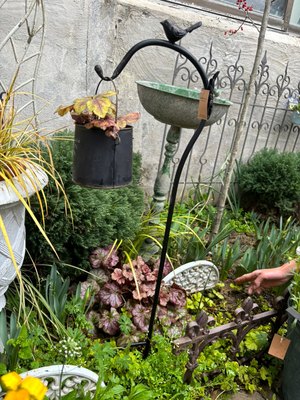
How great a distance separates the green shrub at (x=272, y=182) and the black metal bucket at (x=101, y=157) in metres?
2.80

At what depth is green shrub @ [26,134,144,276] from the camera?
2.18 m

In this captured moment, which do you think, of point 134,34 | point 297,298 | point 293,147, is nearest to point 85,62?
point 134,34

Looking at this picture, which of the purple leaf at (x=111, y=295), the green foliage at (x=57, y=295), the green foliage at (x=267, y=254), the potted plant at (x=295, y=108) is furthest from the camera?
the potted plant at (x=295, y=108)

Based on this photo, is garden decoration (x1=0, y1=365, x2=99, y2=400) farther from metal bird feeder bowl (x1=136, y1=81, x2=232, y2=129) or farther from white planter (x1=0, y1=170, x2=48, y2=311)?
metal bird feeder bowl (x1=136, y1=81, x2=232, y2=129)

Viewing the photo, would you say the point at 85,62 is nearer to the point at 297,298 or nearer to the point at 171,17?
the point at 171,17

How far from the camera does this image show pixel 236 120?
4199 millimetres

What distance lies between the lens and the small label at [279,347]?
206 cm

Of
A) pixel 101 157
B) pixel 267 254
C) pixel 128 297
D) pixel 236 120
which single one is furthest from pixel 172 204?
pixel 236 120

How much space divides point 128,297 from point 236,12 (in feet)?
11.2

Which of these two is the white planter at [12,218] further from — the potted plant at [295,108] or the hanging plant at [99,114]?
the potted plant at [295,108]

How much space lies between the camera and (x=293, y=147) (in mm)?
4824

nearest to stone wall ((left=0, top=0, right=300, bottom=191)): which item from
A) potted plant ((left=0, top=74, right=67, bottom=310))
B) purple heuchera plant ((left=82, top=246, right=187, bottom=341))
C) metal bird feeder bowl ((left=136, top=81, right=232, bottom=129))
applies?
metal bird feeder bowl ((left=136, top=81, right=232, bottom=129))

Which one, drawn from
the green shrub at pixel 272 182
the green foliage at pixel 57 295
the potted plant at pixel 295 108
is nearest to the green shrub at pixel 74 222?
the green foliage at pixel 57 295

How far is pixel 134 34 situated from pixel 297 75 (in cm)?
217
